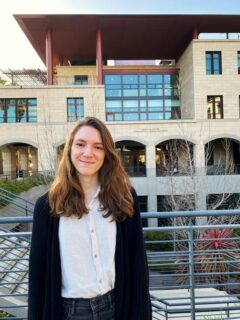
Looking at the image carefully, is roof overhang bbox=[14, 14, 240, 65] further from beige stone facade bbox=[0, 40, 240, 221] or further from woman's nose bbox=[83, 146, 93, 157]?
woman's nose bbox=[83, 146, 93, 157]

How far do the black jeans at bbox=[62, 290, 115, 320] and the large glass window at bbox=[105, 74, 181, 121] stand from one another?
94.7ft

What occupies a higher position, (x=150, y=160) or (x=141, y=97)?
(x=141, y=97)

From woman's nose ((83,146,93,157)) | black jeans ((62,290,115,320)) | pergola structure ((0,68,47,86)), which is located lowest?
black jeans ((62,290,115,320))

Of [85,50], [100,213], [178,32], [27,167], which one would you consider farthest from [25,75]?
[100,213]

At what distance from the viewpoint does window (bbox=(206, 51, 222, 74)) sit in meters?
27.0

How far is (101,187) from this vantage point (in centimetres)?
213

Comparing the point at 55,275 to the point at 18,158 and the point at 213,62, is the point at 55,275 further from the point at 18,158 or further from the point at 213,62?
the point at 18,158

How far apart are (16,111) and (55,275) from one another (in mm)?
25581

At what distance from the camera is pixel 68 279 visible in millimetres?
2016

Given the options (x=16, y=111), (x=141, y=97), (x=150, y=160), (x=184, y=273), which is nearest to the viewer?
(x=184, y=273)

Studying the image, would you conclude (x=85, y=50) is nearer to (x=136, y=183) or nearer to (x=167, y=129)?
(x=167, y=129)

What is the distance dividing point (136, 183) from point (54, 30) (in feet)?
44.3

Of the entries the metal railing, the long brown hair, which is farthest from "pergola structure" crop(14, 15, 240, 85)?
the long brown hair

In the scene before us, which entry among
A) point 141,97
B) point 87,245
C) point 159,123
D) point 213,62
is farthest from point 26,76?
point 87,245
